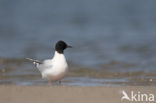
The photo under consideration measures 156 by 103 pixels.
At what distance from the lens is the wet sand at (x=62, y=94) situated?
6.21 m

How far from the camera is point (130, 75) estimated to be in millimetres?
9773

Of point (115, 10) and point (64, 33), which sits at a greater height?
point (115, 10)

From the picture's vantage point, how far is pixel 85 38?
47.8 feet

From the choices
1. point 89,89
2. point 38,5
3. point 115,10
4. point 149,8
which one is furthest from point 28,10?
point 89,89

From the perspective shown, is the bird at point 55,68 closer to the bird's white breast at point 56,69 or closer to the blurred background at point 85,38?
the bird's white breast at point 56,69

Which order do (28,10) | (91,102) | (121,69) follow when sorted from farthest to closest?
(28,10) < (121,69) < (91,102)

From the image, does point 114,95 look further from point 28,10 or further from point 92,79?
point 28,10

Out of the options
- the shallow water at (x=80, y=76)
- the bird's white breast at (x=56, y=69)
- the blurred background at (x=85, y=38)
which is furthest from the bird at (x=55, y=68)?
the blurred background at (x=85, y=38)

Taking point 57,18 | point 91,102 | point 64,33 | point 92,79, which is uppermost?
point 57,18

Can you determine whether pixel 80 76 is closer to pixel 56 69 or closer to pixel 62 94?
pixel 56 69

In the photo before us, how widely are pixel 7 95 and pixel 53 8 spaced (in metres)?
14.7

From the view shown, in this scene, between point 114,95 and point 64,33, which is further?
point 64,33

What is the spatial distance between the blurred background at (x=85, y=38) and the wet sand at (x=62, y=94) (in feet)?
6.75

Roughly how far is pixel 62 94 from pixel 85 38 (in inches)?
322
